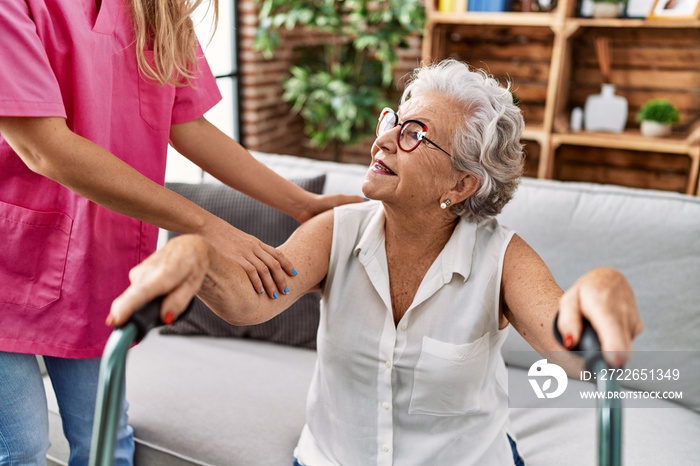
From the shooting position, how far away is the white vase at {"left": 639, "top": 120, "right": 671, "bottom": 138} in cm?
336

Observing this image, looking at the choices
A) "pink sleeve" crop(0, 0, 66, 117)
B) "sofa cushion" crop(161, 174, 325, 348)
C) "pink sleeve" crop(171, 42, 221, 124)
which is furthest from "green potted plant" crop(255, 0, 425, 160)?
"pink sleeve" crop(0, 0, 66, 117)

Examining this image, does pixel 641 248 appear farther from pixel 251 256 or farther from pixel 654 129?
pixel 654 129

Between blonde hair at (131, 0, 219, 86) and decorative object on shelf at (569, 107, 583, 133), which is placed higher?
blonde hair at (131, 0, 219, 86)

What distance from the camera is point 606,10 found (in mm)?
3262

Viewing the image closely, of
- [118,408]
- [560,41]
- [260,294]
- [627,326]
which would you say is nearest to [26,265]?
[260,294]

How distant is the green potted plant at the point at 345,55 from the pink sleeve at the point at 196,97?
203 cm

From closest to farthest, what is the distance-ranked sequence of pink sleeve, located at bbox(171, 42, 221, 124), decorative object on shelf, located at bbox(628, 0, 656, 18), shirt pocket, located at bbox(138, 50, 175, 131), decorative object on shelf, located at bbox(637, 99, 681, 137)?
shirt pocket, located at bbox(138, 50, 175, 131), pink sleeve, located at bbox(171, 42, 221, 124), decorative object on shelf, located at bbox(628, 0, 656, 18), decorative object on shelf, located at bbox(637, 99, 681, 137)

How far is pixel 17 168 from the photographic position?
45.7 inches

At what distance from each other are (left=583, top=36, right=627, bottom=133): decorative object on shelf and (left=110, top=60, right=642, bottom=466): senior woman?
2.43 meters

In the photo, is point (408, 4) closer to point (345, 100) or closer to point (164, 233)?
point (345, 100)

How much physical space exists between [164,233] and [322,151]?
2383mm

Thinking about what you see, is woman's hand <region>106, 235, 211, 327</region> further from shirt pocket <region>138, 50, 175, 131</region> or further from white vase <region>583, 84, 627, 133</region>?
white vase <region>583, 84, 627, 133</region>

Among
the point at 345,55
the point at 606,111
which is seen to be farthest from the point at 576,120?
the point at 345,55

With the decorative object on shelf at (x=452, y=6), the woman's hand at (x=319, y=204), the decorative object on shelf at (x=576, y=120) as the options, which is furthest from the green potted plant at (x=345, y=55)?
the woman's hand at (x=319, y=204)
